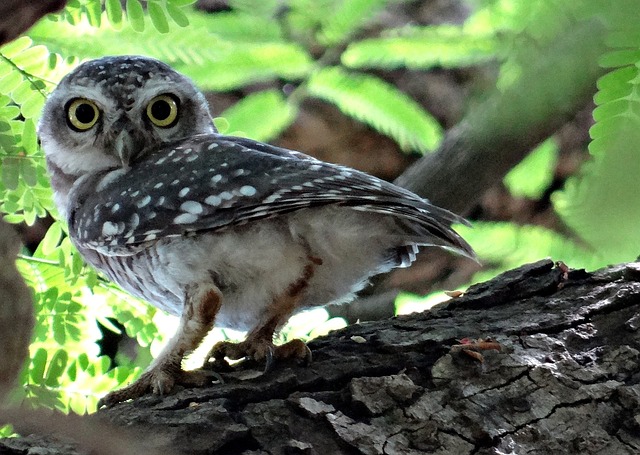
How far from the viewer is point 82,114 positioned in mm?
2035

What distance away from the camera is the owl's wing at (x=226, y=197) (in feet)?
5.09

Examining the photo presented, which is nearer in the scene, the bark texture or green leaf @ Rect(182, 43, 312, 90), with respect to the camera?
the bark texture

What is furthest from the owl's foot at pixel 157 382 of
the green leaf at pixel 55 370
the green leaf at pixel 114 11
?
the green leaf at pixel 114 11

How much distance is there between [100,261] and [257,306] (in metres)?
0.45

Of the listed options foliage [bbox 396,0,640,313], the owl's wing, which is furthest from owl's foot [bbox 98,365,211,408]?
foliage [bbox 396,0,640,313]

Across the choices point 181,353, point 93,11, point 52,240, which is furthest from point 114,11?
point 181,353

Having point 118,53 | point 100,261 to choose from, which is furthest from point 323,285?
point 118,53

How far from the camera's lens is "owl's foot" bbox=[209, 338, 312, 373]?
55.7 inches

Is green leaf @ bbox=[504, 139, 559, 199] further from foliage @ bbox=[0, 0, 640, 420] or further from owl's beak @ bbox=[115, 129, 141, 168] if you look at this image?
owl's beak @ bbox=[115, 129, 141, 168]

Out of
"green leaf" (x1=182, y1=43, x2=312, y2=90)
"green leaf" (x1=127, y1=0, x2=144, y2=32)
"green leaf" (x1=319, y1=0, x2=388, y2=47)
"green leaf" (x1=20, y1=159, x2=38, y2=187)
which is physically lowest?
"green leaf" (x1=20, y1=159, x2=38, y2=187)

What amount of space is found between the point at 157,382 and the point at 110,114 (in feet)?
3.00

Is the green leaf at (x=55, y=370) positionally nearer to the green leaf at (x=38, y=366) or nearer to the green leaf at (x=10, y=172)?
the green leaf at (x=38, y=366)

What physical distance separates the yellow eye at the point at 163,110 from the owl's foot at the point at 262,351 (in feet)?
2.62

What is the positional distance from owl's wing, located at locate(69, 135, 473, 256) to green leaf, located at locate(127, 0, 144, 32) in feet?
1.08
